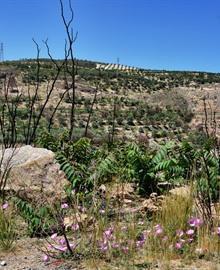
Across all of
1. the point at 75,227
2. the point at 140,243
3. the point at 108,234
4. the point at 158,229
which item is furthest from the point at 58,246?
the point at 158,229

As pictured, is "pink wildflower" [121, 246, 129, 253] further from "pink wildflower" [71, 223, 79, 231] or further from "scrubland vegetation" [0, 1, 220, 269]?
"pink wildflower" [71, 223, 79, 231]

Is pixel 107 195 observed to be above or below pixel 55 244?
above

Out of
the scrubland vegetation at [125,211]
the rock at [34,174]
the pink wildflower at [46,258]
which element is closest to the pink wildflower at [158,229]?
the scrubland vegetation at [125,211]

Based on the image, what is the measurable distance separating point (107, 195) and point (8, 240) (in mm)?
1010

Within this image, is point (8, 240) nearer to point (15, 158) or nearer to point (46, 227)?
point (46, 227)

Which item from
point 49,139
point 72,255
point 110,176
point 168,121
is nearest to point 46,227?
point 72,255

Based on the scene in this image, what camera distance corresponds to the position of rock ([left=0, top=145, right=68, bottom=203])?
6.07m

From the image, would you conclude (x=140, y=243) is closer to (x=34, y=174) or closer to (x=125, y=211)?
(x=125, y=211)

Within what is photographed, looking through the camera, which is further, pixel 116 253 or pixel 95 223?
pixel 95 223

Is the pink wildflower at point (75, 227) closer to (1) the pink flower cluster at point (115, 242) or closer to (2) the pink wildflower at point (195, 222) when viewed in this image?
(1) the pink flower cluster at point (115, 242)

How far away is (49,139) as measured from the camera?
327 inches

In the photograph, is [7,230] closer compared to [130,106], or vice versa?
[7,230]

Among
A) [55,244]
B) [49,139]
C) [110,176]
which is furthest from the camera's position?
[49,139]

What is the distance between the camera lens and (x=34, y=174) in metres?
6.49
